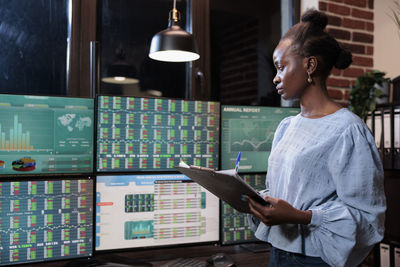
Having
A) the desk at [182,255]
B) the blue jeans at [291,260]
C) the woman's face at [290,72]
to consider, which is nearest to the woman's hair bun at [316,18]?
the woman's face at [290,72]

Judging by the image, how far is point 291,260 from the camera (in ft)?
3.50

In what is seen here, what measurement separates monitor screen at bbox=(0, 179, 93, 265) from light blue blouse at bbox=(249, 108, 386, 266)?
0.85 m

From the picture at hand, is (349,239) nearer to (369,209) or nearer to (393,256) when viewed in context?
(369,209)

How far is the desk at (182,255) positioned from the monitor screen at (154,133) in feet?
1.28

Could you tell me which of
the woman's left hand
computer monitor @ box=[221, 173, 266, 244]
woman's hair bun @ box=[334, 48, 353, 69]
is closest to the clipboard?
the woman's left hand

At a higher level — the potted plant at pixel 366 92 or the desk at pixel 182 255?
the potted plant at pixel 366 92

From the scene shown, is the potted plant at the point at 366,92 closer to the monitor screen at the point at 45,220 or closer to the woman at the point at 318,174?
the woman at the point at 318,174

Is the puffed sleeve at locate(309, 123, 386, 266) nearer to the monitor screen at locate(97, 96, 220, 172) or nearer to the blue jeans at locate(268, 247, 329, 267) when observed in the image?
the blue jeans at locate(268, 247, 329, 267)

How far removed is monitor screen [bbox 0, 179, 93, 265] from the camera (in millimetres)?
1438

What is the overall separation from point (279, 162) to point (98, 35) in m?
1.46

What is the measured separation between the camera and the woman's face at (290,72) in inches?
43.2

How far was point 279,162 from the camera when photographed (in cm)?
114

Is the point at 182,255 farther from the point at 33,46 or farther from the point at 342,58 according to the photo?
the point at 33,46

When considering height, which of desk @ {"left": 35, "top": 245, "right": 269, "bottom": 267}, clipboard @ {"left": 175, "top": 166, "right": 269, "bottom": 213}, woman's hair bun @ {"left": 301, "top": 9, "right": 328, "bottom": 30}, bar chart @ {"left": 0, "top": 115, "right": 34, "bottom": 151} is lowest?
desk @ {"left": 35, "top": 245, "right": 269, "bottom": 267}
